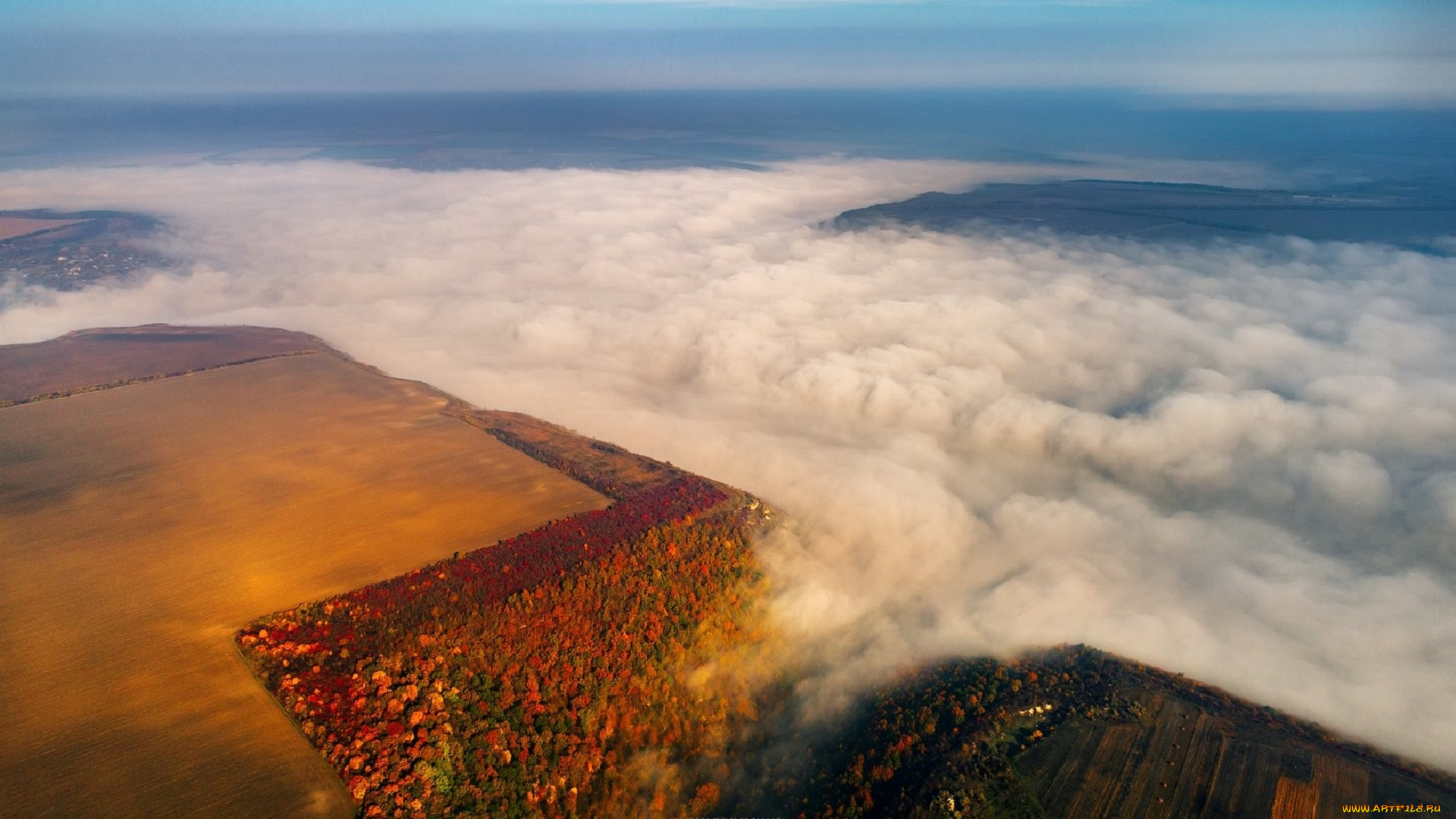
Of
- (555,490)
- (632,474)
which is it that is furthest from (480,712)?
(632,474)

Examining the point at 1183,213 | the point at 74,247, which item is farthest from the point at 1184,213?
the point at 74,247

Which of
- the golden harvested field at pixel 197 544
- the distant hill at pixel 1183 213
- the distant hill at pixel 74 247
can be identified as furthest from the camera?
the distant hill at pixel 1183 213

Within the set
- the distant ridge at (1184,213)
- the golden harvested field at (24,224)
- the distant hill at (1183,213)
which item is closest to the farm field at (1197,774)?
the distant ridge at (1184,213)

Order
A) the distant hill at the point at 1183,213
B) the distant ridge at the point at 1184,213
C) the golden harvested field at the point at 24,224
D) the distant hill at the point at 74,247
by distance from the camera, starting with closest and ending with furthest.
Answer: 1. the distant hill at the point at 74,247
2. the distant ridge at the point at 1184,213
3. the distant hill at the point at 1183,213
4. the golden harvested field at the point at 24,224

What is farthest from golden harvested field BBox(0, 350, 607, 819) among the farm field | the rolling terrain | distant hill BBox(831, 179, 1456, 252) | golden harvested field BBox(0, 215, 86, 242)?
distant hill BBox(831, 179, 1456, 252)

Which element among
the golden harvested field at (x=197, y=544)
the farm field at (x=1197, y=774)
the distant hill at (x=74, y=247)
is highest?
the distant hill at (x=74, y=247)

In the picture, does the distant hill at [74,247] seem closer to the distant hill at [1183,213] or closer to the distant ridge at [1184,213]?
the distant hill at [1183,213]
